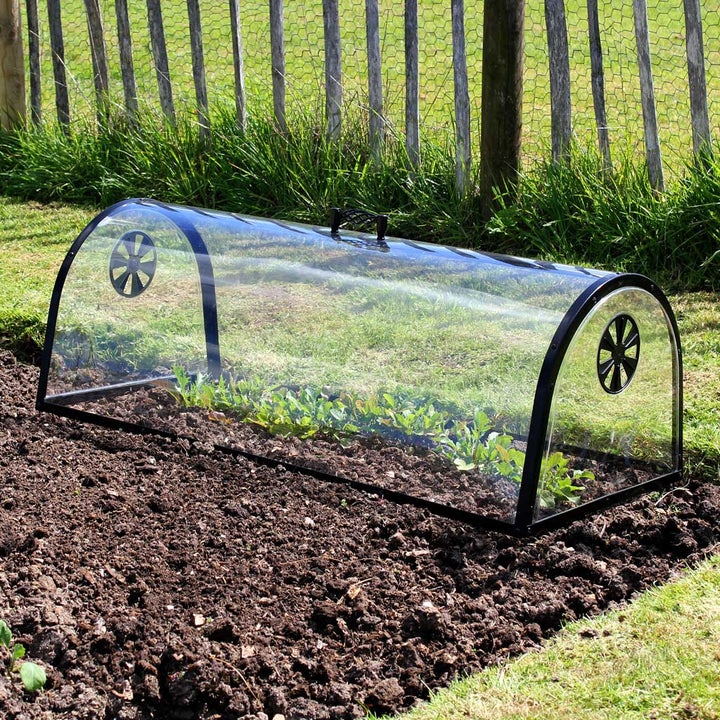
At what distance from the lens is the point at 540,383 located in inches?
119

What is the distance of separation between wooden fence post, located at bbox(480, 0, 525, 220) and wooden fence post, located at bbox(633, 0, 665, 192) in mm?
719

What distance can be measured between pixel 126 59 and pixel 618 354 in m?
5.86

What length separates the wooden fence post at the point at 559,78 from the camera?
6.07 metres

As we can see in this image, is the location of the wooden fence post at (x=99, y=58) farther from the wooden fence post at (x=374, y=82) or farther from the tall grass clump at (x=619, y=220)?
the tall grass clump at (x=619, y=220)

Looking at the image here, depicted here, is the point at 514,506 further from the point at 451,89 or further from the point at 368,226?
the point at 451,89

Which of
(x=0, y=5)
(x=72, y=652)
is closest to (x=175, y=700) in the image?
(x=72, y=652)

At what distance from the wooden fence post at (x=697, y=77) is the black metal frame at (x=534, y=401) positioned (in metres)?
2.90

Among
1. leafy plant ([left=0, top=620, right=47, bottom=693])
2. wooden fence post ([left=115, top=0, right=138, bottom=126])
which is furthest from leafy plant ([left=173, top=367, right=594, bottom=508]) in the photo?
wooden fence post ([left=115, top=0, right=138, bottom=126])

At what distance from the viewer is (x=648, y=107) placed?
5945 millimetres

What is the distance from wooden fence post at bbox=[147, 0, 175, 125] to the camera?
7508 millimetres

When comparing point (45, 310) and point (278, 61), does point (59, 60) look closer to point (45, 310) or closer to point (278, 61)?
point (278, 61)

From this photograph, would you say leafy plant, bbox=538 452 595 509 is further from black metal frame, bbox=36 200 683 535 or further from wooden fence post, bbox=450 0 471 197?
wooden fence post, bbox=450 0 471 197

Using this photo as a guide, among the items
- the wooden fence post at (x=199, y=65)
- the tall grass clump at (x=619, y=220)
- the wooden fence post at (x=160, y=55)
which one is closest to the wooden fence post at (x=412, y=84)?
the tall grass clump at (x=619, y=220)

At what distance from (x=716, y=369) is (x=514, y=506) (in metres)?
1.94
